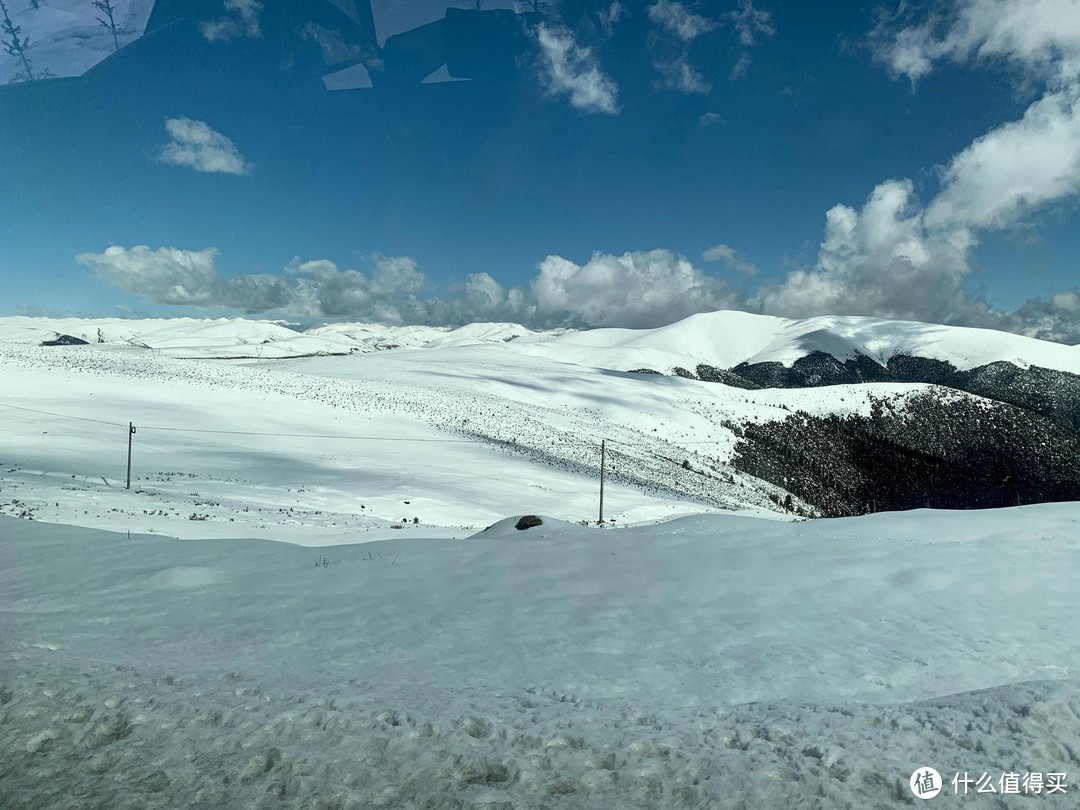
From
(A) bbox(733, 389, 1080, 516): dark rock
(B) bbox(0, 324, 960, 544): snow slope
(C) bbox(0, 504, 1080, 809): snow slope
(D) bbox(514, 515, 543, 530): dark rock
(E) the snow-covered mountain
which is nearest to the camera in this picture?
(C) bbox(0, 504, 1080, 809): snow slope

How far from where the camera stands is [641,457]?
186 ft

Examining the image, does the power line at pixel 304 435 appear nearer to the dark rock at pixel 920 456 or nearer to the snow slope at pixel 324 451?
the snow slope at pixel 324 451

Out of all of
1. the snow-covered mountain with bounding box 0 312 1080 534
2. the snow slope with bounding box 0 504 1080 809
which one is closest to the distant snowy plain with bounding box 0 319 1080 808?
the snow slope with bounding box 0 504 1080 809

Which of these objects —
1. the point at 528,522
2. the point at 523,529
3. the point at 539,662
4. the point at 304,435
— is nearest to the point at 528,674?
the point at 539,662

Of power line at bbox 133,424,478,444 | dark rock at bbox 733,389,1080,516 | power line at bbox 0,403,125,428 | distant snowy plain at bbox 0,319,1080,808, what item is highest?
power line at bbox 0,403,125,428

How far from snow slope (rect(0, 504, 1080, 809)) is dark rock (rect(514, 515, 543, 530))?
412cm

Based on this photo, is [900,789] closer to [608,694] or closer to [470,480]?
[608,694]

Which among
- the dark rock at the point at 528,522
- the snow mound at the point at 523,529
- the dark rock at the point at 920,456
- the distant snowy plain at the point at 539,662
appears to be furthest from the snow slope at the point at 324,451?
the dark rock at the point at 920,456

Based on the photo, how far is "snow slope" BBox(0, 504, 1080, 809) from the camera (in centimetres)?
386

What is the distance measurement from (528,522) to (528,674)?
8.80 meters

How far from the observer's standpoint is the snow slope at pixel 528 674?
12.7ft

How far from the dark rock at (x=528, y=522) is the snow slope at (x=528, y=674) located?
13.5 feet

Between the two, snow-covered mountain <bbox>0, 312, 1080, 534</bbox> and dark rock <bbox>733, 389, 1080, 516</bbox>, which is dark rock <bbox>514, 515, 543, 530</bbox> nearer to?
snow-covered mountain <bbox>0, 312, 1080, 534</bbox>

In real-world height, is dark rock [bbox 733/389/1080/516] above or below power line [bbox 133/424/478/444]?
below
